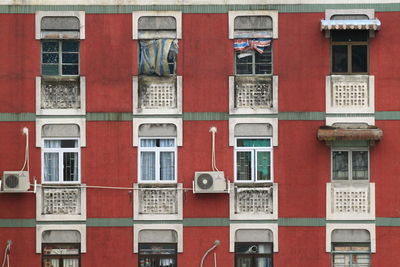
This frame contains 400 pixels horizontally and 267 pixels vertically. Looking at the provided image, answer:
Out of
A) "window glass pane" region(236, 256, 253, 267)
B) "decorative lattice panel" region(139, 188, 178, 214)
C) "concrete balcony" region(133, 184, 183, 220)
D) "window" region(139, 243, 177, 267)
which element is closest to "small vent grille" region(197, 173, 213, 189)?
"concrete balcony" region(133, 184, 183, 220)

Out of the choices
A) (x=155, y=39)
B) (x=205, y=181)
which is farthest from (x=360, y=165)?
(x=155, y=39)

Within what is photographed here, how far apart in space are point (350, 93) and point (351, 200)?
2.20 m

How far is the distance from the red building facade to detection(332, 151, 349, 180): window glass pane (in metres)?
0.03

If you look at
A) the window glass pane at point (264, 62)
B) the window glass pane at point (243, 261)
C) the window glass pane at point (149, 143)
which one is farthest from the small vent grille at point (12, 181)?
the window glass pane at point (264, 62)

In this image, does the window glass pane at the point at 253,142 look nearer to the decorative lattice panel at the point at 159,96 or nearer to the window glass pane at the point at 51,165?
the decorative lattice panel at the point at 159,96

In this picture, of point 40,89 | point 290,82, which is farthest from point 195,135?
point 40,89

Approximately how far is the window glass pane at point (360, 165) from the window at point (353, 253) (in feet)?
4.58

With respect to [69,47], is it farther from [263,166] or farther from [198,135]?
[263,166]

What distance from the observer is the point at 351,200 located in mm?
15938

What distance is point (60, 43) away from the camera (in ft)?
53.4

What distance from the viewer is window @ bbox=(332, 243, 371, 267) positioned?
15984mm

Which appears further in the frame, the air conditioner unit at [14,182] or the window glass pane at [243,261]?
the window glass pane at [243,261]

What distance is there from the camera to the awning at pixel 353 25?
51.3 feet

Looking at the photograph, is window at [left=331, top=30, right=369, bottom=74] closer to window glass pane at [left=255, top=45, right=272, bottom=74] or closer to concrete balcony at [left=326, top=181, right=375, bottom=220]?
window glass pane at [left=255, top=45, right=272, bottom=74]
